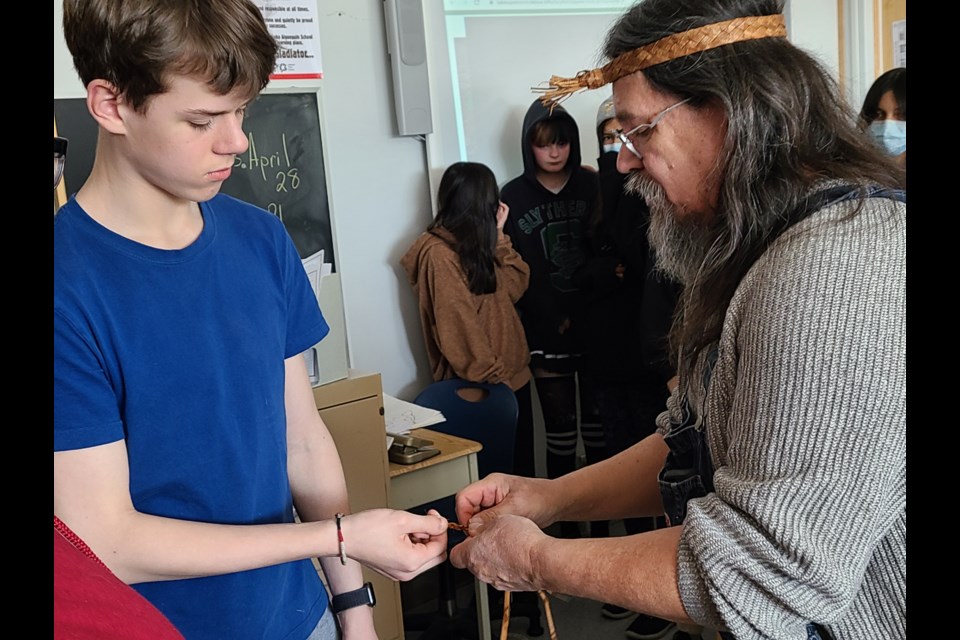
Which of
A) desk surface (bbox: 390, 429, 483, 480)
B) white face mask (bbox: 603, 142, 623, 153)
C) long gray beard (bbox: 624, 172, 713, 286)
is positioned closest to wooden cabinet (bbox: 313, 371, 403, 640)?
Result: desk surface (bbox: 390, 429, 483, 480)

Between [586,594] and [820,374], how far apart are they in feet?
1.46

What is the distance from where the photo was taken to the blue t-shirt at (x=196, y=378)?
3.46 ft

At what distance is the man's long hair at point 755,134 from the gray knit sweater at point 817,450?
95 mm

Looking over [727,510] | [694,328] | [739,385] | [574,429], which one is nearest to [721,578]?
[727,510]

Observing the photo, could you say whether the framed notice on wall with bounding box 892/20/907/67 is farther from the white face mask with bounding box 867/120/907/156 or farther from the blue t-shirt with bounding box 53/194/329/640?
the blue t-shirt with bounding box 53/194/329/640

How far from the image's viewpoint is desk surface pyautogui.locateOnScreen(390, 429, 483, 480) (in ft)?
8.67

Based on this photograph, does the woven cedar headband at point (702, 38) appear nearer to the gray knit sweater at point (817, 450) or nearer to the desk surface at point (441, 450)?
the gray knit sweater at point (817, 450)

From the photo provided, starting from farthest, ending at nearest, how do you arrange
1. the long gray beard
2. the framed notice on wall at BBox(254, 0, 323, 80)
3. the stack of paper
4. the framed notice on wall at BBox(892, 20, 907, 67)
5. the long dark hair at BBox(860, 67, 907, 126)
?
the framed notice on wall at BBox(892, 20, 907, 67) < the long dark hair at BBox(860, 67, 907, 126) < the framed notice on wall at BBox(254, 0, 323, 80) < the stack of paper < the long gray beard

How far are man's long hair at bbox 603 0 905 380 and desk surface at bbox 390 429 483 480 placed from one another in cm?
157

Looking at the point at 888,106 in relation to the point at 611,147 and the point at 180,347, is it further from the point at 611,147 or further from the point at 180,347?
the point at 180,347

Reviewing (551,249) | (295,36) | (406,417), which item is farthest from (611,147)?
(406,417)

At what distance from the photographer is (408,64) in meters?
3.32

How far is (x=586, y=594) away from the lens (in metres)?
1.17

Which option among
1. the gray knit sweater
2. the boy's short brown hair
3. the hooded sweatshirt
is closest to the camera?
the gray knit sweater
